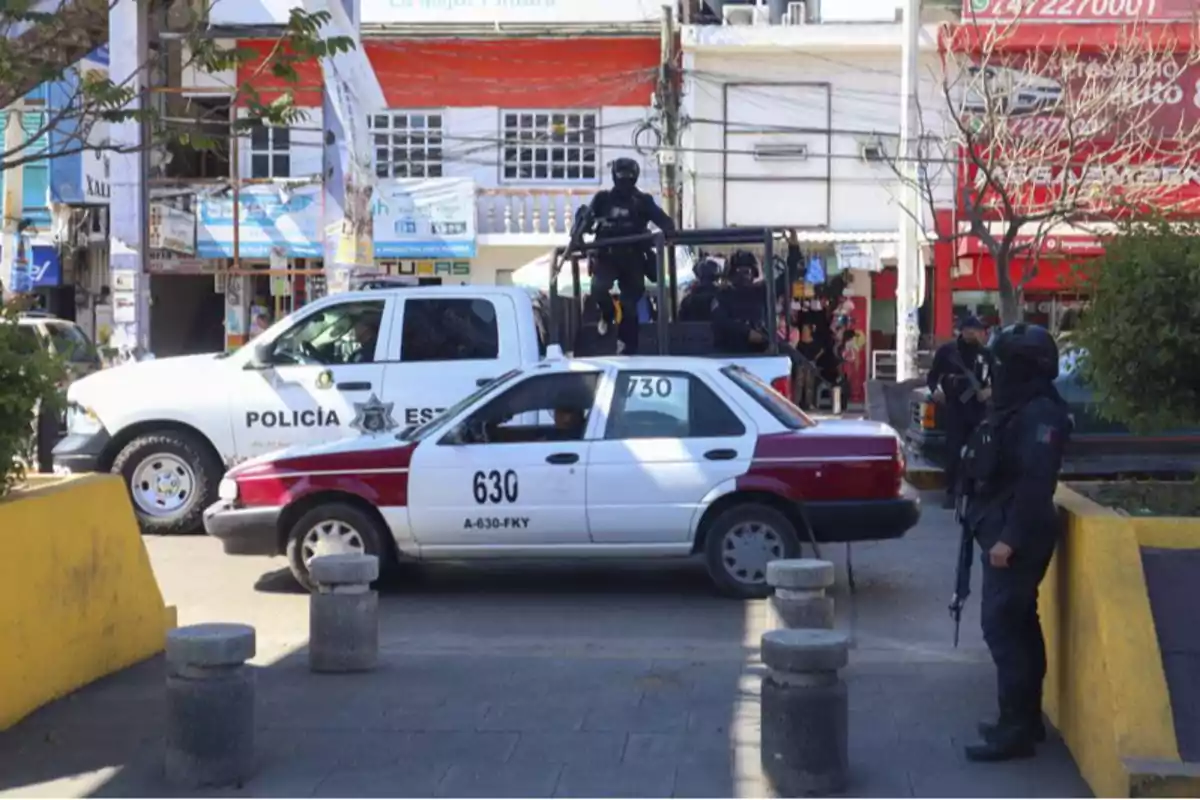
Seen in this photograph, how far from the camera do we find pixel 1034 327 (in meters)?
6.03

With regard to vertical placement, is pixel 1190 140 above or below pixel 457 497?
above

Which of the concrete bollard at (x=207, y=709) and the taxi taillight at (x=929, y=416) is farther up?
the taxi taillight at (x=929, y=416)

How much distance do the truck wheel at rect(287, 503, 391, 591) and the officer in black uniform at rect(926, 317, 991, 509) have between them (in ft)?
19.5

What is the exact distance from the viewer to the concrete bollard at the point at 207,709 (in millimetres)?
5855

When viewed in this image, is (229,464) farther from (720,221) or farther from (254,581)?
(720,221)

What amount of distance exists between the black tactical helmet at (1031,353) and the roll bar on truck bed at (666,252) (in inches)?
231

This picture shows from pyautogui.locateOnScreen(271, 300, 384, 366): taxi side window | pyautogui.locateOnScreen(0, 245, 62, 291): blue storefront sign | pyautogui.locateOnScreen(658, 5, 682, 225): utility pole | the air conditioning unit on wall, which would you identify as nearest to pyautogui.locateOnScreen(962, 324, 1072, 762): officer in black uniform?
pyautogui.locateOnScreen(271, 300, 384, 366): taxi side window

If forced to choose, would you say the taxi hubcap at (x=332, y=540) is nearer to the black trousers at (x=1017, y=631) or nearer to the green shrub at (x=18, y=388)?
the green shrub at (x=18, y=388)

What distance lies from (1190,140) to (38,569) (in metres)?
21.9

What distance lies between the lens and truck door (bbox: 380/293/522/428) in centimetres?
1195

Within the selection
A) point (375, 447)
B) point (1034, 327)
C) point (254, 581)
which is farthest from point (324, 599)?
point (1034, 327)

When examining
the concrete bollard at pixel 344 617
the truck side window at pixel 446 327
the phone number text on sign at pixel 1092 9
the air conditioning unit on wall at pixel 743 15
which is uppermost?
the air conditioning unit on wall at pixel 743 15

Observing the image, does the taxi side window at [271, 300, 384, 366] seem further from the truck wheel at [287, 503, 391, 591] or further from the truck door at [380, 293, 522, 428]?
the truck wheel at [287, 503, 391, 591]

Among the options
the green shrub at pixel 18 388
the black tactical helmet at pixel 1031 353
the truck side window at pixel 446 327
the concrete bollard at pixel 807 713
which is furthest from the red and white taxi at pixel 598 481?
the concrete bollard at pixel 807 713
